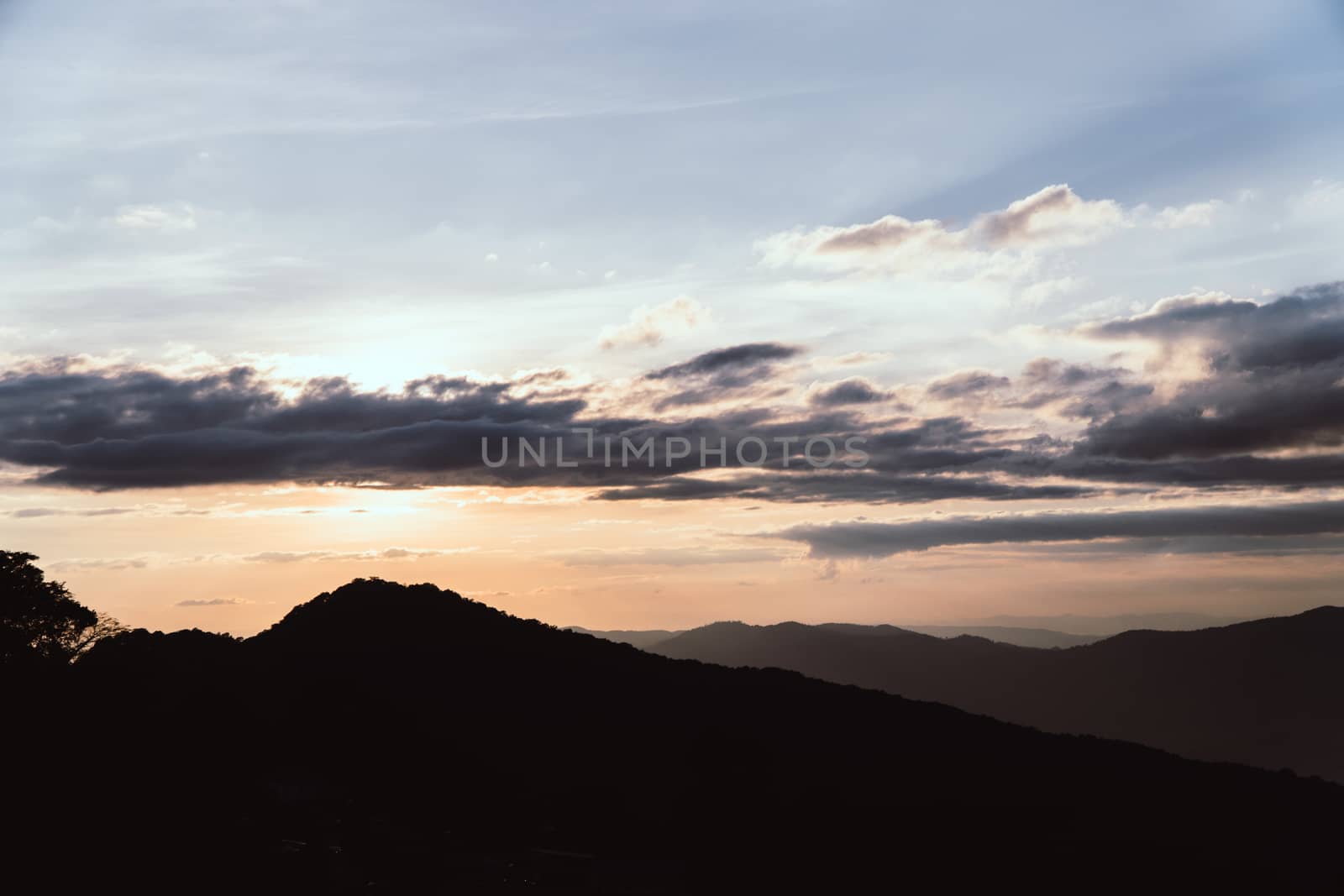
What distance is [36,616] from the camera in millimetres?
97750

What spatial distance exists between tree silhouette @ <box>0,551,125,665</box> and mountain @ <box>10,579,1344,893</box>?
3172 mm

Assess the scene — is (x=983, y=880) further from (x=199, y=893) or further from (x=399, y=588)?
(x=399, y=588)

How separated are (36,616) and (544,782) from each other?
161 feet

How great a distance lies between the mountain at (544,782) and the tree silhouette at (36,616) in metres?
3.17

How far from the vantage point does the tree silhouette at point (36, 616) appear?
312 ft

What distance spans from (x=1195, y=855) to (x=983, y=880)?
23.5m

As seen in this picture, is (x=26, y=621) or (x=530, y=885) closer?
(x=530, y=885)

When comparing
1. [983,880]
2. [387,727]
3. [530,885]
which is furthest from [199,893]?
[983,880]

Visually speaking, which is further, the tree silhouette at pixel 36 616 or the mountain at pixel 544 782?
the tree silhouette at pixel 36 616

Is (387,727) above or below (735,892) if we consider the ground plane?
above

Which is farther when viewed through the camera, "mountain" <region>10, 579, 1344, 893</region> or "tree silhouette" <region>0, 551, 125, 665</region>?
"tree silhouette" <region>0, 551, 125, 665</region>

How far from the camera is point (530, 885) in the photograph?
65.1m

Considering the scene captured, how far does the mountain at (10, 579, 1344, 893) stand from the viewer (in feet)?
208

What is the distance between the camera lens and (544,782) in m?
89.9
